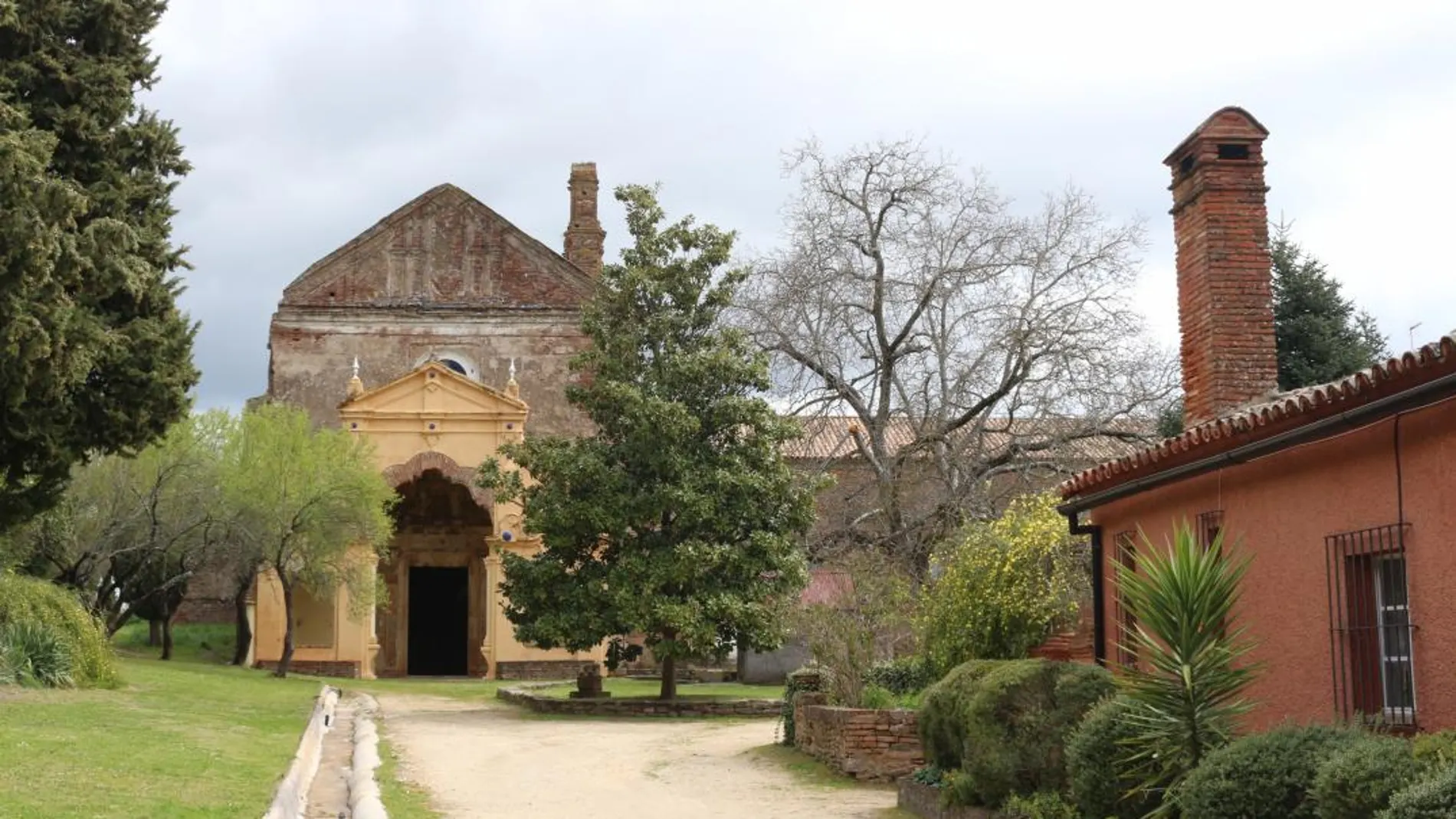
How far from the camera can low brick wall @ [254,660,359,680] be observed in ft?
122

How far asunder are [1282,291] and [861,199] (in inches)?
324

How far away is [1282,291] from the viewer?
1068 inches

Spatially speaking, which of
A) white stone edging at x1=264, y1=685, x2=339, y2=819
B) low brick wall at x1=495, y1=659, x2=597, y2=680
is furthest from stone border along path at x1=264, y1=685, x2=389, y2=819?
low brick wall at x1=495, y1=659, x2=597, y2=680

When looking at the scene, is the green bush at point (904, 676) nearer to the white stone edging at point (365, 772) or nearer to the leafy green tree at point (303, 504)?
the white stone edging at point (365, 772)

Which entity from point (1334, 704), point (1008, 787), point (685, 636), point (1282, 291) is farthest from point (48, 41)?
point (1282, 291)

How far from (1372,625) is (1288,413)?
4.80 feet

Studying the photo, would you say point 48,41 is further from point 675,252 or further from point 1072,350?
point 1072,350

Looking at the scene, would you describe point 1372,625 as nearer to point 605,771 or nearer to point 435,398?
point 605,771

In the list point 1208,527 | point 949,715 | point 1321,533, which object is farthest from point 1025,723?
point 1321,533

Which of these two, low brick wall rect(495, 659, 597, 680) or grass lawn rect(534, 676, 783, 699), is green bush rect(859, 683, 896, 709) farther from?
low brick wall rect(495, 659, 597, 680)

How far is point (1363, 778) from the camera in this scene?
8.00 metres

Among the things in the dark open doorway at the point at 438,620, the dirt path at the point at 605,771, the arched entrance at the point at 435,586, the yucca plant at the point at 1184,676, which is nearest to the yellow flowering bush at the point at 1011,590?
the dirt path at the point at 605,771

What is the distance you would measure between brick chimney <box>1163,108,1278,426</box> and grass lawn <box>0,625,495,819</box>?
27.3 feet

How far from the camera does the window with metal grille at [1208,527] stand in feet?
41.4
